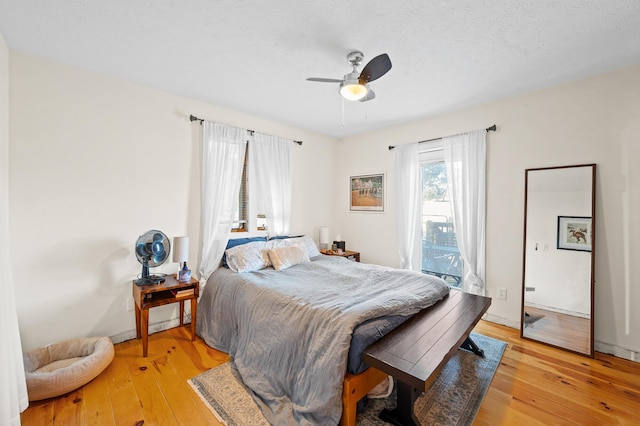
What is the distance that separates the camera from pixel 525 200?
2.78 m

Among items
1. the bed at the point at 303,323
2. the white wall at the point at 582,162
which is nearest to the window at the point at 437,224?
the white wall at the point at 582,162

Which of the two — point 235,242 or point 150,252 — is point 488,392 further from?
point 150,252

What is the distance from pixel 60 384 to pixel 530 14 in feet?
12.8

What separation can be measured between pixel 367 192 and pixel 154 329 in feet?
10.7

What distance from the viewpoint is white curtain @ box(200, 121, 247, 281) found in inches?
118

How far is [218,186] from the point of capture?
10.1 feet

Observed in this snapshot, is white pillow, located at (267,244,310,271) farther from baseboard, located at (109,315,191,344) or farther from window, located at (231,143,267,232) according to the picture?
baseboard, located at (109,315,191,344)

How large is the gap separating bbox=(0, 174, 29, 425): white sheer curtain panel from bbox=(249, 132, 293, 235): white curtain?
7.53 ft

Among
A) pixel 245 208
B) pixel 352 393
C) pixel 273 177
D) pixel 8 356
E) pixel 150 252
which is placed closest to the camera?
pixel 8 356

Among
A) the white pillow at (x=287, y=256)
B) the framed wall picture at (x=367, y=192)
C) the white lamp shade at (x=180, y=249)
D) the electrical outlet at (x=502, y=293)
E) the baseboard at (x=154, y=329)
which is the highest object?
the framed wall picture at (x=367, y=192)

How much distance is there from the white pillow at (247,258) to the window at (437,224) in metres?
2.17

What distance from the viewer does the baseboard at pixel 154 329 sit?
8.36 feet

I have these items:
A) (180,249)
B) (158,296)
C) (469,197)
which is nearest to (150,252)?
(180,249)

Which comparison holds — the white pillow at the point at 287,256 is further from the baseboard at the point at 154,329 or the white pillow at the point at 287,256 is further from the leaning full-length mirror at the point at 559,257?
the leaning full-length mirror at the point at 559,257
